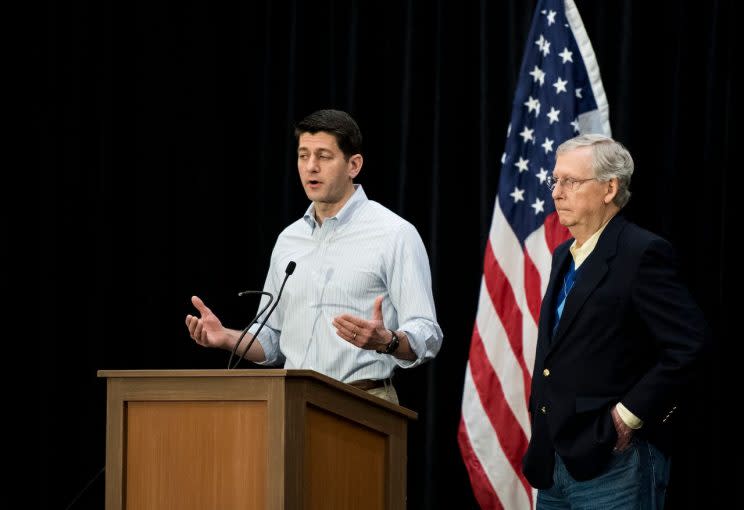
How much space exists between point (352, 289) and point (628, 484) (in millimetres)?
1017

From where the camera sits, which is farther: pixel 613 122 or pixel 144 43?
pixel 144 43

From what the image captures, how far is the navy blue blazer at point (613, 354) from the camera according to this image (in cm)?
267

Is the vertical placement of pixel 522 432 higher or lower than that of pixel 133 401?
lower

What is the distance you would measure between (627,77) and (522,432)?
1.45 metres

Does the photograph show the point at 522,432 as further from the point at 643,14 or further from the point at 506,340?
the point at 643,14

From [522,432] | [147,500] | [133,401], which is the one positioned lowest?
[522,432]

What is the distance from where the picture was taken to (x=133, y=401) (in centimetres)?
240

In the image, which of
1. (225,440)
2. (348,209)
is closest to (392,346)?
(225,440)

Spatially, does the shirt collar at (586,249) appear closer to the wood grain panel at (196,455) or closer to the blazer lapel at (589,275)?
the blazer lapel at (589,275)

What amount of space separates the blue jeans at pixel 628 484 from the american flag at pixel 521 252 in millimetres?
1355

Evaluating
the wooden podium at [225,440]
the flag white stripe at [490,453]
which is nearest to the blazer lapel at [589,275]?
the wooden podium at [225,440]

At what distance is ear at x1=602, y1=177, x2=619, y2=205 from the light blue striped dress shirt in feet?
2.03

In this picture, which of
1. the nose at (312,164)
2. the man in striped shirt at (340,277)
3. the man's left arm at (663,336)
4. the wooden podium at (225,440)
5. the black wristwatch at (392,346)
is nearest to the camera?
the wooden podium at (225,440)

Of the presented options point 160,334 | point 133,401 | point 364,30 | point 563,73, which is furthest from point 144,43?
point 133,401
